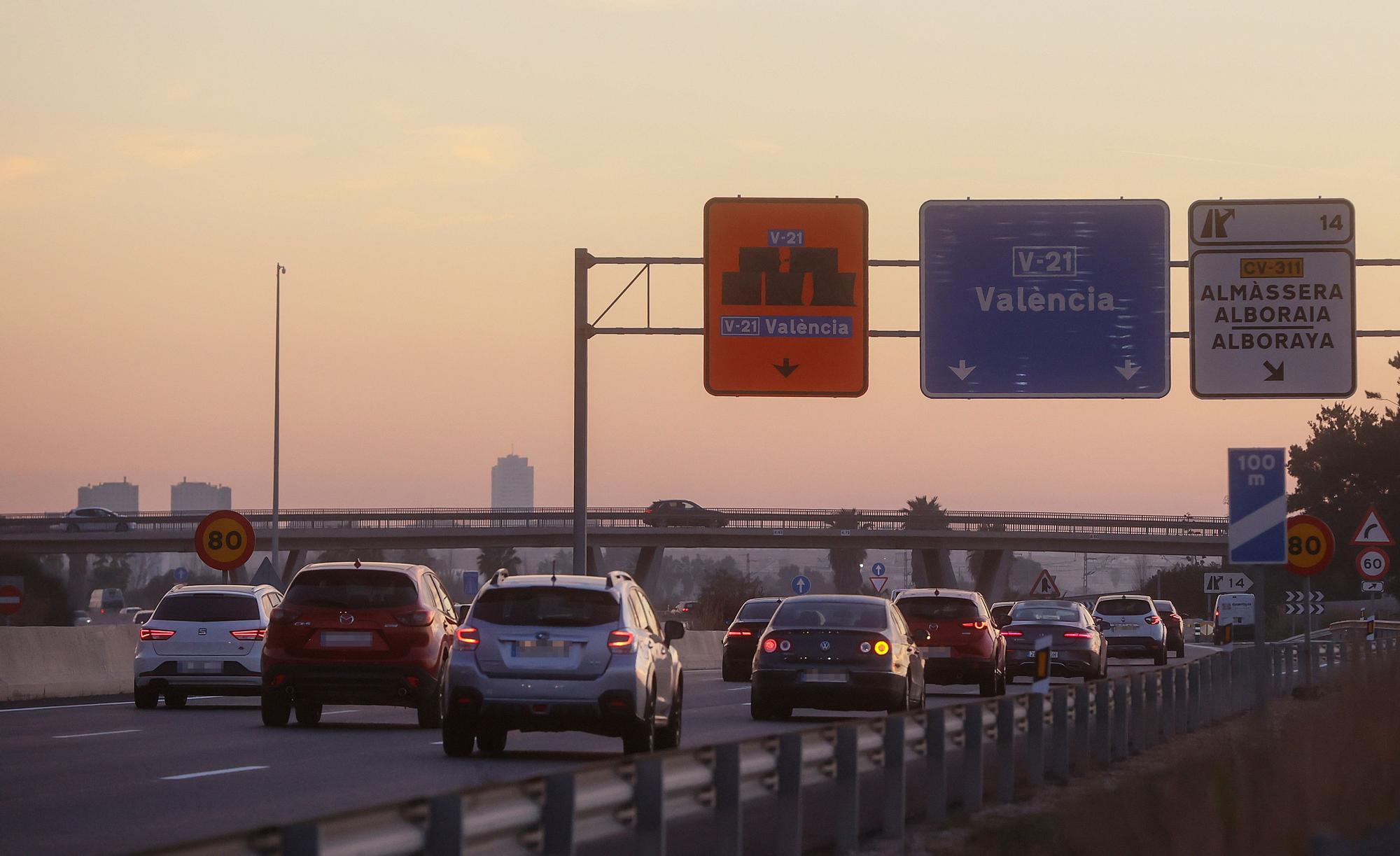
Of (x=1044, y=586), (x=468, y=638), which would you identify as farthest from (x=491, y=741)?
(x=1044, y=586)

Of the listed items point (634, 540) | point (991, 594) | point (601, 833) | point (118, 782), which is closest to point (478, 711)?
point (118, 782)

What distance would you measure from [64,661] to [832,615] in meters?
12.6

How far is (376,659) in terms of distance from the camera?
2273cm

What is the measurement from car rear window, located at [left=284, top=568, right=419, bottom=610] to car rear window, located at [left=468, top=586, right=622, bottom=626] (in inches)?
162

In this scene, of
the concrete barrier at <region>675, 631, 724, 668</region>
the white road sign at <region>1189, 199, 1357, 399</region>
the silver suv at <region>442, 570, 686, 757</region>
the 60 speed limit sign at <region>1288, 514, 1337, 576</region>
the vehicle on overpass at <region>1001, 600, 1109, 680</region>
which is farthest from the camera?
the concrete barrier at <region>675, 631, 724, 668</region>

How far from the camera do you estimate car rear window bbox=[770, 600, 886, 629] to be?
24.9 metres

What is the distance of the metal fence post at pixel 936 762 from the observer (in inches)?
522

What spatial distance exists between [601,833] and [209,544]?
92.0 feet

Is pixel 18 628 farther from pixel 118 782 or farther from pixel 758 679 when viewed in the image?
pixel 118 782

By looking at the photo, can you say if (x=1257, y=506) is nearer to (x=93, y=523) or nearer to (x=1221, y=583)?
(x=1221, y=583)

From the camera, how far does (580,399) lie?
3195cm

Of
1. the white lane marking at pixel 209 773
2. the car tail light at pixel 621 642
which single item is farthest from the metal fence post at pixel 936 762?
the white lane marking at pixel 209 773

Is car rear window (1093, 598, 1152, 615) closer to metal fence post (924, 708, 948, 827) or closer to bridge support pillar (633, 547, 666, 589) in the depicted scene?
metal fence post (924, 708, 948, 827)

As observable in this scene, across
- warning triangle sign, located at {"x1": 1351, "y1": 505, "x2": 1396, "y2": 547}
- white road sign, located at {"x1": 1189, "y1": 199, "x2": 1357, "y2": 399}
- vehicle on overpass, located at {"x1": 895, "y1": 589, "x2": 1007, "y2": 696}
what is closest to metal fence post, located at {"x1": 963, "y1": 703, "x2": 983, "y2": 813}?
white road sign, located at {"x1": 1189, "y1": 199, "x2": 1357, "y2": 399}
